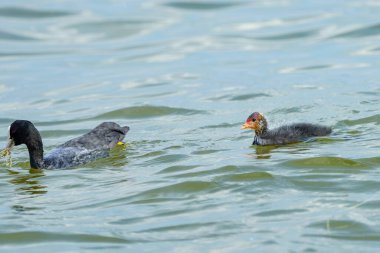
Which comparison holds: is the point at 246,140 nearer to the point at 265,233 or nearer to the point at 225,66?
the point at 265,233

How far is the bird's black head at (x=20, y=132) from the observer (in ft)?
45.6

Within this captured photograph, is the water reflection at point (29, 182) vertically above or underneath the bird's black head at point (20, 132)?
underneath

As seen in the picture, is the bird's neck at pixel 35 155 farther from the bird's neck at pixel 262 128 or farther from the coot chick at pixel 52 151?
the bird's neck at pixel 262 128

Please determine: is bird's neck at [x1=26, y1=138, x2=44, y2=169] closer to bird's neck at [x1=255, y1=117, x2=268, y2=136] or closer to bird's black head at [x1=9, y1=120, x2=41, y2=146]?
bird's black head at [x1=9, y1=120, x2=41, y2=146]

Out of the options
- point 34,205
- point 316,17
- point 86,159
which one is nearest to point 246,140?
point 86,159

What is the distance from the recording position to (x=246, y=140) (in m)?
14.8

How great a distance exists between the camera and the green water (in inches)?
408

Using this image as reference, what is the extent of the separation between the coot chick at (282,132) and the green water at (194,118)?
19 centimetres

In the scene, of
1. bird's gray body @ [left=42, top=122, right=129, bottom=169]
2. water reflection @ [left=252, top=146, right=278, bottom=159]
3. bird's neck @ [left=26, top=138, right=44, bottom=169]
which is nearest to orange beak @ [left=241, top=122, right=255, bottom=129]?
water reflection @ [left=252, top=146, right=278, bottom=159]

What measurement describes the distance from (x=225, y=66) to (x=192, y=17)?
5829 millimetres

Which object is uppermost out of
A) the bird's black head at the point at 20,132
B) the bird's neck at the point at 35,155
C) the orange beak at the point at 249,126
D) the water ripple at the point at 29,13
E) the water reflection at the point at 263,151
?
the water ripple at the point at 29,13

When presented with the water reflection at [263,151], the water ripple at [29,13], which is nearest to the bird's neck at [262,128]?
the water reflection at [263,151]

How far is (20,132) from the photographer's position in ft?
45.8

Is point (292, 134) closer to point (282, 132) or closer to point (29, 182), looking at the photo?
point (282, 132)
